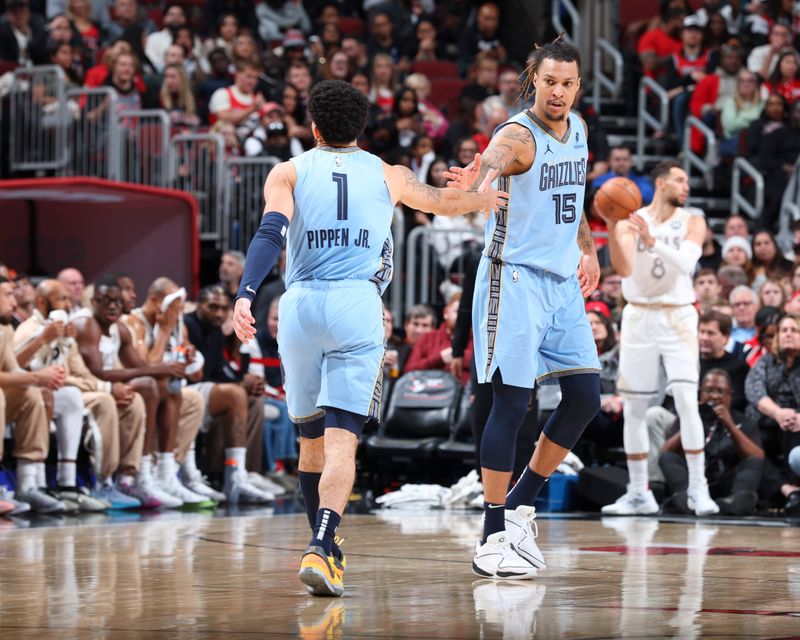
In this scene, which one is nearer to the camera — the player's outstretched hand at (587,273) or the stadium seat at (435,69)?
the player's outstretched hand at (587,273)

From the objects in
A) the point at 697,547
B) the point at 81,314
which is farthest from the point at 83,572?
the point at 81,314

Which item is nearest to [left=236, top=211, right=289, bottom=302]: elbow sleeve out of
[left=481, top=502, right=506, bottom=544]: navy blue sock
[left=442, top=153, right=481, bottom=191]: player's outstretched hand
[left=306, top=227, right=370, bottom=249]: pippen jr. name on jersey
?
[left=306, top=227, right=370, bottom=249]: pippen jr. name on jersey

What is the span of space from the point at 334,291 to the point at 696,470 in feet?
16.5

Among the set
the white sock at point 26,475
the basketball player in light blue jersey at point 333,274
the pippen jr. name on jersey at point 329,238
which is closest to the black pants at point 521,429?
the white sock at point 26,475

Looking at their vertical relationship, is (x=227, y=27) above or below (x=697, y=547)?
above

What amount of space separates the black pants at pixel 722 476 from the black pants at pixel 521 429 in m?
1.03

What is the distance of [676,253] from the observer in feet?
31.6

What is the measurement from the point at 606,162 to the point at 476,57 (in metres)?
4.09

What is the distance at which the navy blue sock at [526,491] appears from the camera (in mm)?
6293

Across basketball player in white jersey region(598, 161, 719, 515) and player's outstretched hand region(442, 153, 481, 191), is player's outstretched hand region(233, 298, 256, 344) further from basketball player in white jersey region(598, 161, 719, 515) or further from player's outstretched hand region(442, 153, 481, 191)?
basketball player in white jersey region(598, 161, 719, 515)

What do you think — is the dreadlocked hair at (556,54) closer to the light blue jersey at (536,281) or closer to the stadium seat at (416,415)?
the light blue jersey at (536,281)

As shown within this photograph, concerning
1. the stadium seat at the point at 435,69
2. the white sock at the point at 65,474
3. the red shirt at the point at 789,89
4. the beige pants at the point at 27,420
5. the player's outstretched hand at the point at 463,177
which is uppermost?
the stadium seat at the point at 435,69

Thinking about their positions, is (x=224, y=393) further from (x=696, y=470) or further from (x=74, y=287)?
(x=696, y=470)

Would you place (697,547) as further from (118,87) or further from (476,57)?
(476,57)
